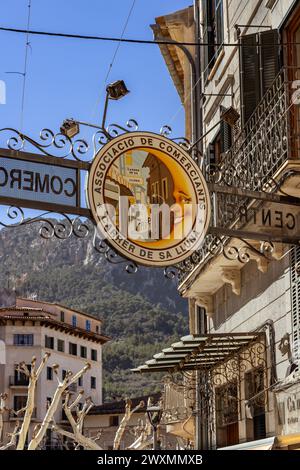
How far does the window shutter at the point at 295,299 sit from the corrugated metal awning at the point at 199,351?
5.08ft

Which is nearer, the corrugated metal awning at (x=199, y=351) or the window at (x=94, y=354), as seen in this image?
the corrugated metal awning at (x=199, y=351)

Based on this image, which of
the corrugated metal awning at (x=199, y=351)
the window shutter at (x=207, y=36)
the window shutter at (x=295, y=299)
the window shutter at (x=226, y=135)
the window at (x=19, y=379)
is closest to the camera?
the window shutter at (x=295, y=299)

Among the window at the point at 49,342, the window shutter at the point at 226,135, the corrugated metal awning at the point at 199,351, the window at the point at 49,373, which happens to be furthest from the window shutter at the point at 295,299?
the window at the point at 49,342

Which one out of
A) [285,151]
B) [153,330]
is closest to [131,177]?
[285,151]

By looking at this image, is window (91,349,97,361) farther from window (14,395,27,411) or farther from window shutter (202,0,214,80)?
window shutter (202,0,214,80)

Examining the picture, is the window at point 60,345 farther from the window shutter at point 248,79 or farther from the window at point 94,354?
Answer: the window shutter at point 248,79

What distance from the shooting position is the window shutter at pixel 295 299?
12890mm

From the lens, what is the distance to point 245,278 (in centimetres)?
1588

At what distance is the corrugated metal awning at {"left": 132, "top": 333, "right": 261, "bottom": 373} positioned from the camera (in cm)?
1469

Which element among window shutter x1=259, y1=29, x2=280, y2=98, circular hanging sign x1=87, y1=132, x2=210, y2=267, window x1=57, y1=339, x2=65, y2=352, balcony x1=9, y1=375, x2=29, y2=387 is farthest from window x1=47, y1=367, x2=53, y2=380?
circular hanging sign x1=87, y1=132, x2=210, y2=267

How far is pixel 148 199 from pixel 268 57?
180 inches

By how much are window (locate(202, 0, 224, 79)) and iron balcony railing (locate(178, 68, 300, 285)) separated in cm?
481
